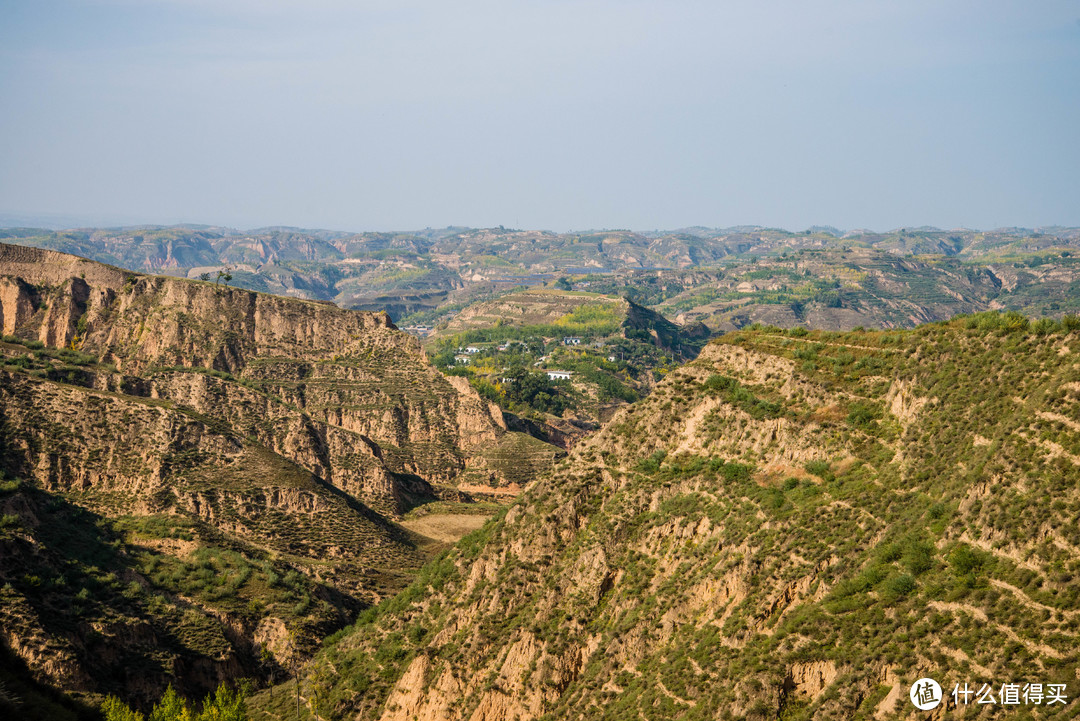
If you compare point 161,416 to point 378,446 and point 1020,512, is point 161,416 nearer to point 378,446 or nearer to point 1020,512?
point 378,446

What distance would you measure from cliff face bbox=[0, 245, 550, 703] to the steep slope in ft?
39.4

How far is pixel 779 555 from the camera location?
4756cm

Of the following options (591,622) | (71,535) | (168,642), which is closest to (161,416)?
(71,535)

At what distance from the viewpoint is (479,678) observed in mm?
55219

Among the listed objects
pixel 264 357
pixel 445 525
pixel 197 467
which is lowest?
pixel 445 525

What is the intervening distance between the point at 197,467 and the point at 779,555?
65.0 meters

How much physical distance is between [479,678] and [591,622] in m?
7.44

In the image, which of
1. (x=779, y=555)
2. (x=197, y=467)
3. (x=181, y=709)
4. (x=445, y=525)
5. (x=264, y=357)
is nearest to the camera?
(x=779, y=555)

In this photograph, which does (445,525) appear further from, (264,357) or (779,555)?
(779,555)

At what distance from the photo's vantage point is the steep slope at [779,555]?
38.3 m

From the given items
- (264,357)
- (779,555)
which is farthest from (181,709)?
(264,357)

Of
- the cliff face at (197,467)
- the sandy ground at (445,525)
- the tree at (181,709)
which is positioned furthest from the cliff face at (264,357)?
the tree at (181,709)

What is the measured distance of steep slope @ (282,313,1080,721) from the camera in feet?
126

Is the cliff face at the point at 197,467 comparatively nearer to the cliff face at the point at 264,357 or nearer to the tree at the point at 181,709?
the cliff face at the point at 264,357
